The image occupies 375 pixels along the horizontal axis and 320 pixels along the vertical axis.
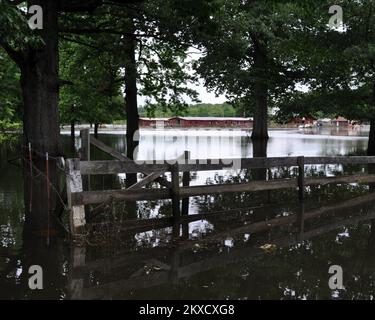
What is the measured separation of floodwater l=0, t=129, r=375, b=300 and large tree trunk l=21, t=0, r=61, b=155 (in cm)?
237

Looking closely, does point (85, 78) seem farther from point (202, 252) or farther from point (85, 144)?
point (202, 252)

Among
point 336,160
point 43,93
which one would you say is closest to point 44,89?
point 43,93

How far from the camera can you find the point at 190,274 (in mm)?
6762

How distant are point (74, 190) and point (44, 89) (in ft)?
21.3

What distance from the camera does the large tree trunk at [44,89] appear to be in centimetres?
1365

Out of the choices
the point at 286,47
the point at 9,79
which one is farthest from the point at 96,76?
the point at 286,47

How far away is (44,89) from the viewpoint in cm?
1376

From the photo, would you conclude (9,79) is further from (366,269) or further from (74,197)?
(366,269)

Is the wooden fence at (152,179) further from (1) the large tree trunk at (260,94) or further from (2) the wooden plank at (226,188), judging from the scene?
(1) the large tree trunk at (260,94)

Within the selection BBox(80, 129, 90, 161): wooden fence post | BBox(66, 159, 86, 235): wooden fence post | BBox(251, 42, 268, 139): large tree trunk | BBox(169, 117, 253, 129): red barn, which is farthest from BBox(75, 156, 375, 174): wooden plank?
BBox(169, 117, 253, 129): red barn

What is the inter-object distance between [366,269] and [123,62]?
19460mm

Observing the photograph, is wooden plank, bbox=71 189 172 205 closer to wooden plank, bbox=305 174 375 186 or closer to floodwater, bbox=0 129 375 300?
floodwater, bbox=0 129 375 300

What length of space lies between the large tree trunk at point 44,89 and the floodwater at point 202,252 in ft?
7.78

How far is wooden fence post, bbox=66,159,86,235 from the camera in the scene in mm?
8164
